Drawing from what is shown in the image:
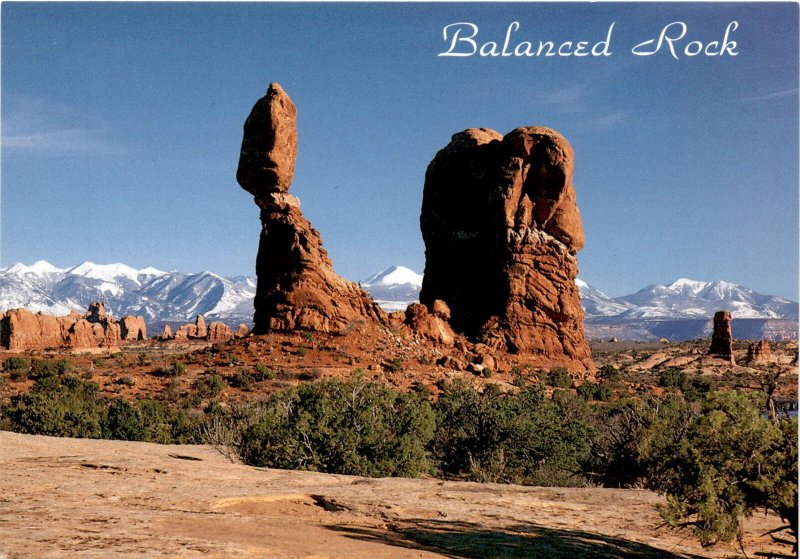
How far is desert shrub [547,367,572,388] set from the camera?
41.9 meters

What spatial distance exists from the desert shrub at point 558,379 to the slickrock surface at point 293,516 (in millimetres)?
30510

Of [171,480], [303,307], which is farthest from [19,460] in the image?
[303,307]

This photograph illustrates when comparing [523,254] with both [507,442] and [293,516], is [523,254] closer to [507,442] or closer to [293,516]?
[507,442]

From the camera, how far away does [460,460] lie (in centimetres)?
2392

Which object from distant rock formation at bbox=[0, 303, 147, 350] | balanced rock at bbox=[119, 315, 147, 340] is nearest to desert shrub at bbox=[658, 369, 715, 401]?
distant rock formation at bbox=[0, 303, 147, 350]

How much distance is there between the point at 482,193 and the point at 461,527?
4147 centimetres

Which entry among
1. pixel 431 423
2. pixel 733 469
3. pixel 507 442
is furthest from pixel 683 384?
pixel 733 469

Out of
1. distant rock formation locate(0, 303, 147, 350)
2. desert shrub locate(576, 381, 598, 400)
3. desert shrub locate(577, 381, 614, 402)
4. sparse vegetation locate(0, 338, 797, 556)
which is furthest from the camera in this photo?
distant rock formation locate(0, 303, 147, 350)

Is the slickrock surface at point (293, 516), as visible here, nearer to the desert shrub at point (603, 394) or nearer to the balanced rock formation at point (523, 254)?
the desert shrub at point (603, 394)

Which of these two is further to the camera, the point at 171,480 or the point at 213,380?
the point at 213,380

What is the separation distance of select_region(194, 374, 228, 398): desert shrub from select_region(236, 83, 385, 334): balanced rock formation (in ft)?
18.5

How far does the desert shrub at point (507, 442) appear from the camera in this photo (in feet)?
75.0

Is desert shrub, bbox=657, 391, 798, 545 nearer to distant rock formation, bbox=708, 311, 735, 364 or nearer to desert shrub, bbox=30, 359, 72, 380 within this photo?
desert shrub, bbox=30, 359, 72, 380

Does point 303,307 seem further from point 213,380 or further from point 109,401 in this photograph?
point 109,401
